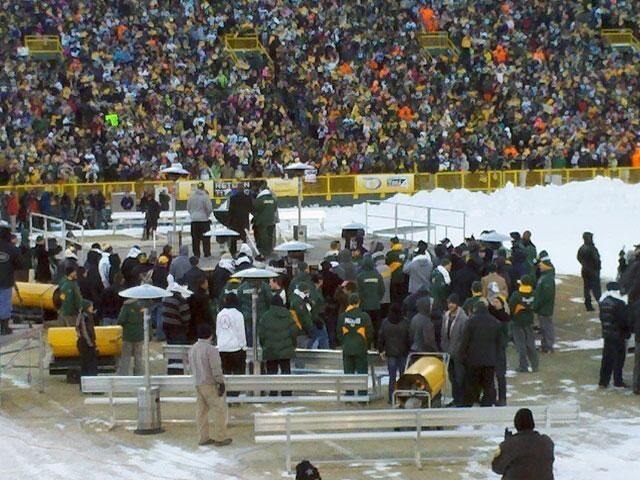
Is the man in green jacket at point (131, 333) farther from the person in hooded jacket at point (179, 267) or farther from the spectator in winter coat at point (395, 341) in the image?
the spectator in winter coat at point (395, 341)

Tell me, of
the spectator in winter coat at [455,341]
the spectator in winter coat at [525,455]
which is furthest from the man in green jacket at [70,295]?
the spectator in winter coat at [525,455]

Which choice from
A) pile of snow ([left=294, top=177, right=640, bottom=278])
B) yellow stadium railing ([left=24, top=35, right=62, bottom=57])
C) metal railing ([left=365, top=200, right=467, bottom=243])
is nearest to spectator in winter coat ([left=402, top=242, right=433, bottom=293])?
pile of snow ([left=294, top=177, right=640, bottom=278])

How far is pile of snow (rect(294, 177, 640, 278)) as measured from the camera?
3453 cm

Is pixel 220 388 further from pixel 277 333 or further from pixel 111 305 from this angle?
pixel 111 305

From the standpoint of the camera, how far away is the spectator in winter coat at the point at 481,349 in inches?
703

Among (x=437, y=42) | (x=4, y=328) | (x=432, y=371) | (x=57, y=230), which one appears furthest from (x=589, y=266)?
(x=437, y=42)

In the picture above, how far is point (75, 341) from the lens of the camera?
810 inches

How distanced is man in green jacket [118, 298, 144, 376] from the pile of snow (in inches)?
556

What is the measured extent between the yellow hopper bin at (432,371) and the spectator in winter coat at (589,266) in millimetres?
7986

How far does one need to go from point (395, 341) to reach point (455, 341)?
736 millimetres

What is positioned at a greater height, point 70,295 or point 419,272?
point 419,272

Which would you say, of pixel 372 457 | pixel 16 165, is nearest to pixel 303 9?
pixel 16 165

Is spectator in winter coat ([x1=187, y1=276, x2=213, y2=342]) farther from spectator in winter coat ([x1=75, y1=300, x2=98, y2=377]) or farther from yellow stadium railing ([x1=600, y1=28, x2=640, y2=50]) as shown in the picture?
yellow stadium railing ([x1=600, y1=28, x2=640, y2=50])

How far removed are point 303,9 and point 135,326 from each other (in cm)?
3006
